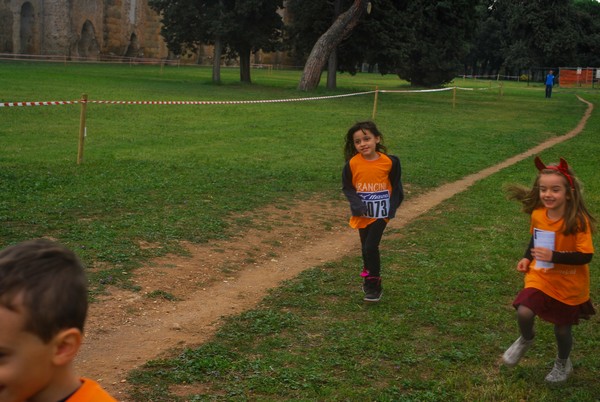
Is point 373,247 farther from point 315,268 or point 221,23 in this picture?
point 221,23

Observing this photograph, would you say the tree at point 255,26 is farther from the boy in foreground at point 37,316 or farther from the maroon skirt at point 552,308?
the boy in foreground at point 37,316

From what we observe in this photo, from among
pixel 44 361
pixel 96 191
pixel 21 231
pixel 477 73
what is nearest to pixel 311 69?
pixel 96 191

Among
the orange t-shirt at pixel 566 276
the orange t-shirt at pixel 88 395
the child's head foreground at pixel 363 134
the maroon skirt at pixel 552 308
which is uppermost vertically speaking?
the child's head foreground at pixel 363 134

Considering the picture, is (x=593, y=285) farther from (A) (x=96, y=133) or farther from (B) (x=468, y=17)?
(B) (x=468, y=17)

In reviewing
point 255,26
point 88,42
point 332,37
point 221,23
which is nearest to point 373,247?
point 332,37

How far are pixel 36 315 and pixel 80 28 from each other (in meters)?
61.2

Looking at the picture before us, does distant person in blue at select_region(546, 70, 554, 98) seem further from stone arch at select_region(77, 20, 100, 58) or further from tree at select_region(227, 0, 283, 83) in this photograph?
stone arch at select_region(77, 20, 100, 58)

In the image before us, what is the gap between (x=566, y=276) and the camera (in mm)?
5449

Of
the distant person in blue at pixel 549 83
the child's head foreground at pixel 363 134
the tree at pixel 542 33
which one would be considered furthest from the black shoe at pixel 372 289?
the tree at pixel 542 33

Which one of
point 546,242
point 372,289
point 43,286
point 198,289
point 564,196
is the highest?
point 43,286

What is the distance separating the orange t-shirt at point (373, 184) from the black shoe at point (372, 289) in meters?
0.51

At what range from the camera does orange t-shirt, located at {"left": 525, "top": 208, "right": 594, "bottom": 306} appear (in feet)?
17.8

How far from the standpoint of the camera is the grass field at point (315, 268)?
5.56 m

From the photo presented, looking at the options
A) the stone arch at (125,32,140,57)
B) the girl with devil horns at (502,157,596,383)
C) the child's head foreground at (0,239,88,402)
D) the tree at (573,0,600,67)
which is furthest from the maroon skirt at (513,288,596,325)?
the tree at (573,0,600,67)
